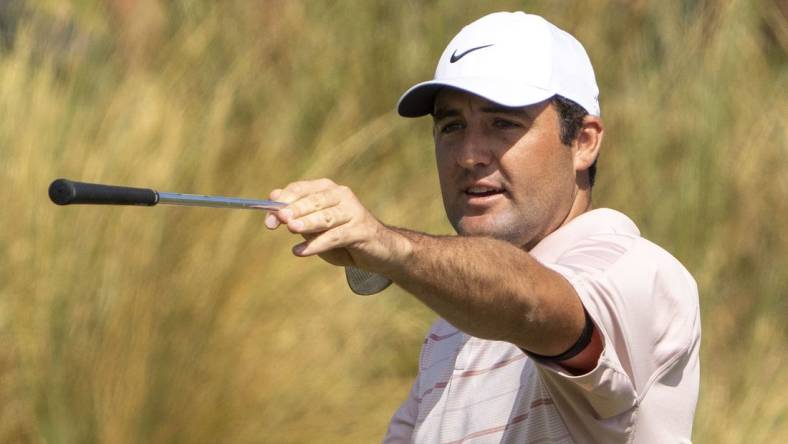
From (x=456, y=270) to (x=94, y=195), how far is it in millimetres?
677

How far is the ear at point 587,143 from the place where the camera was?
3.44m

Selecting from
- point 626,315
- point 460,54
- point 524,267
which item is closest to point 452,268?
point 524,267

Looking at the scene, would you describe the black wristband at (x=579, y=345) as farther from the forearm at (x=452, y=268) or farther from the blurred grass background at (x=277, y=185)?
the blurred grass background at (x=277, y=185)

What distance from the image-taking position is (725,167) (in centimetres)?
638

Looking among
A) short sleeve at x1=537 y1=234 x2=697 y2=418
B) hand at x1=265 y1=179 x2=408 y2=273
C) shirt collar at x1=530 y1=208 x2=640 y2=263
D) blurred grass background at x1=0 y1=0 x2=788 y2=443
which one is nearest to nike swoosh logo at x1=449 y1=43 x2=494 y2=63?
shirt collar at x1=530 y1=208 x2=640 y2=263

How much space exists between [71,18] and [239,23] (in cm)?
72

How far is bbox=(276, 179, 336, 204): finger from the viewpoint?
2.19m

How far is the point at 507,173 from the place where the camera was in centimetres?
328

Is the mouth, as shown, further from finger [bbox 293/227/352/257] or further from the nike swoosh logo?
finger [bbox 293/227/352/257]

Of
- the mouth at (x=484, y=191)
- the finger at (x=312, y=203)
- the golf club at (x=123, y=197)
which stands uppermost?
the golf club at (x=123, y=197)

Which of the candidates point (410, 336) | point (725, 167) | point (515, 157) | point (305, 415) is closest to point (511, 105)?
point (515, 157)

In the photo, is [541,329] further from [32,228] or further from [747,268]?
[747,268]

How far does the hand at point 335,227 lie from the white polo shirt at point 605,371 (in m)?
0.44

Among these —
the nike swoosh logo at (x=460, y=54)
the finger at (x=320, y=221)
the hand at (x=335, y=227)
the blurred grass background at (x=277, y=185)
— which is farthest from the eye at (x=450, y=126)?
the blurred grass background at (x=277, y=185)
